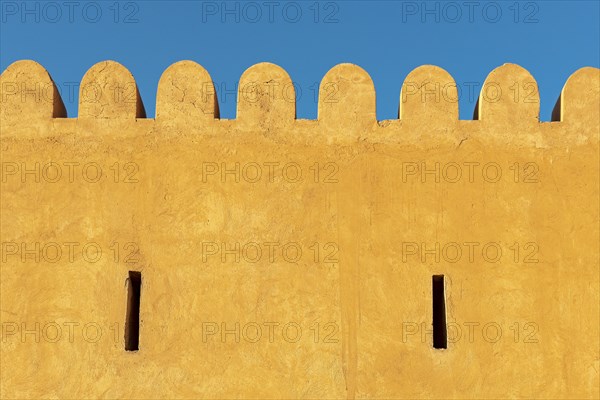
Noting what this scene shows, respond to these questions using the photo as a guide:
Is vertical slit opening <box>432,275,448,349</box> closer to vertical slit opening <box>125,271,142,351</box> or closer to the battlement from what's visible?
the battlement

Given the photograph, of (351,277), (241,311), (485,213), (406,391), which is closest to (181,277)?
(241,311)

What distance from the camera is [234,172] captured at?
258 inches

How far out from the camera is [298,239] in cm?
646

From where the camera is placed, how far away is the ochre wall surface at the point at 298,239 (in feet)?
20.4

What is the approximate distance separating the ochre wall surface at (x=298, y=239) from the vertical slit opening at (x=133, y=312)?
0.07m

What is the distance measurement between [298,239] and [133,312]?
4.71 feet

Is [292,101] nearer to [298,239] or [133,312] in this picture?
[298,239]

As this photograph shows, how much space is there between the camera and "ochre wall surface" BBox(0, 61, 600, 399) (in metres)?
6.23

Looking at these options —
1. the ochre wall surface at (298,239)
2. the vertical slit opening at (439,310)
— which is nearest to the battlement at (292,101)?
the ochre wall surface at (298,239)

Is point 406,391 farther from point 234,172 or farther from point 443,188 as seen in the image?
point 234,172

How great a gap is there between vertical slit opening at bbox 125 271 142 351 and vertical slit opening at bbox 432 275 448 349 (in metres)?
2.35

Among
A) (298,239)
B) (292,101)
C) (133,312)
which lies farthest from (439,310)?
(133,312)

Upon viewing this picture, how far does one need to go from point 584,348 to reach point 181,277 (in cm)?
316

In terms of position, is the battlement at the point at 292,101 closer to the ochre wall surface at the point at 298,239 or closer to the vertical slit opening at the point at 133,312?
the ochre wall surface at the point at 298,239
